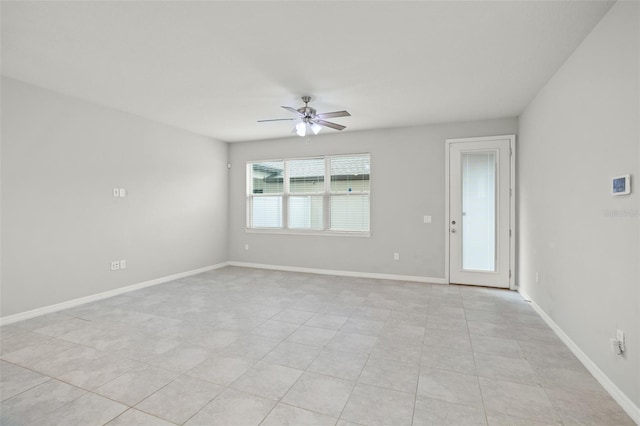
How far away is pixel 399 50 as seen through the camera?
2.64 metres

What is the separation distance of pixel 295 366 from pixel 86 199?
11.4 ft

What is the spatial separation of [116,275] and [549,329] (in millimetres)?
5287

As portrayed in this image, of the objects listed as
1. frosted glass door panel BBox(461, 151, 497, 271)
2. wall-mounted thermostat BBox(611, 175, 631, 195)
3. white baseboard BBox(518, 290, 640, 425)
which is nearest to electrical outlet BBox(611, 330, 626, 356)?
white baseboard BBox(518, 290, 640, 425)

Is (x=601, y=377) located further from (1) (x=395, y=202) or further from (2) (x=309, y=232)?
(2) (x=309, y=232)

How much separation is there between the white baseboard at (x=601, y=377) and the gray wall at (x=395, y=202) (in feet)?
6.84

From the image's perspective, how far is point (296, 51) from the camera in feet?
8.72

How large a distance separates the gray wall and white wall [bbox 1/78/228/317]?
6.34 ft

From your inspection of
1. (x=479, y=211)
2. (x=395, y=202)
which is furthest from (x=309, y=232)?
(x=479, y=211)

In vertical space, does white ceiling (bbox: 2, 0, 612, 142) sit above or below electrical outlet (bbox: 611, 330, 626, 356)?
above

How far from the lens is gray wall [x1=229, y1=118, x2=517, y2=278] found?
4898mm

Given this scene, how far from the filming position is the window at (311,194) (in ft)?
17.9

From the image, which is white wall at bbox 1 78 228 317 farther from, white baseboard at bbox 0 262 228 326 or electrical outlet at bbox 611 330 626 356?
electrical outlet at bbox 611 330 626 356

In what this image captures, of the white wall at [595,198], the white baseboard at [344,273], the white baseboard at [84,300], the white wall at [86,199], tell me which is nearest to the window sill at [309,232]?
the white baseboard at [344,273]

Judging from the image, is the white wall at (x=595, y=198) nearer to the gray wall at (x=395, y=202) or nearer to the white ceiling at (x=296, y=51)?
the white ceiling at (x=296, y=51)
